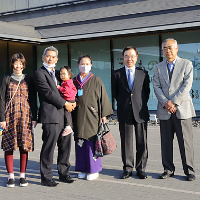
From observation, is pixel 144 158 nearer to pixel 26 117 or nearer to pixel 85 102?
pixel 85 102

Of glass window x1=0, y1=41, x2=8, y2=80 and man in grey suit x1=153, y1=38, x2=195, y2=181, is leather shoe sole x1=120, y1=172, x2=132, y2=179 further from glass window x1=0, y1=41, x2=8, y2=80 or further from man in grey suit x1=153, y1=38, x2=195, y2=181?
glass window x1=0, y1=41, x2=8, y2=80

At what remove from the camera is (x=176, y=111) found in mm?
4672

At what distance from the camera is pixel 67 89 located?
4.58 m

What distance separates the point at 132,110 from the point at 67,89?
106 centimetres

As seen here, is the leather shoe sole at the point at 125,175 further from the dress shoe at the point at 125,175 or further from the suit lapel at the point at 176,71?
the suit lapel at the point at 176,71

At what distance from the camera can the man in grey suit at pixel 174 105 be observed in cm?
463

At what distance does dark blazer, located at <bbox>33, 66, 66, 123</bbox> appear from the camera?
174 inches

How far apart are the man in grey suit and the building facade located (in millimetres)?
5993

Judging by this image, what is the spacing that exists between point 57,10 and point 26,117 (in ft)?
38.9

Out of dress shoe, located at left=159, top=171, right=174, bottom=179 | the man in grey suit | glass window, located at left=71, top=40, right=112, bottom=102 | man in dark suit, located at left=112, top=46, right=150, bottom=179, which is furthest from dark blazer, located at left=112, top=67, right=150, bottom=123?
glass window, located at left=71, top=40, right=112, bottom=102

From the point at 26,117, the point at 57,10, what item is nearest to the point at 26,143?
the point at 26,117

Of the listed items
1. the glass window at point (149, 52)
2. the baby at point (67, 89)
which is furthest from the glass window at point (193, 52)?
the baby at point (67, 89)

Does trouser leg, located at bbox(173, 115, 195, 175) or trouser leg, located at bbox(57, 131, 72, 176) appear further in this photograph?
trouser leg, located at bbox(57, 131, 72, 176)

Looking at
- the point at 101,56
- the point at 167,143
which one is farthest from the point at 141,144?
the point at 101,56
